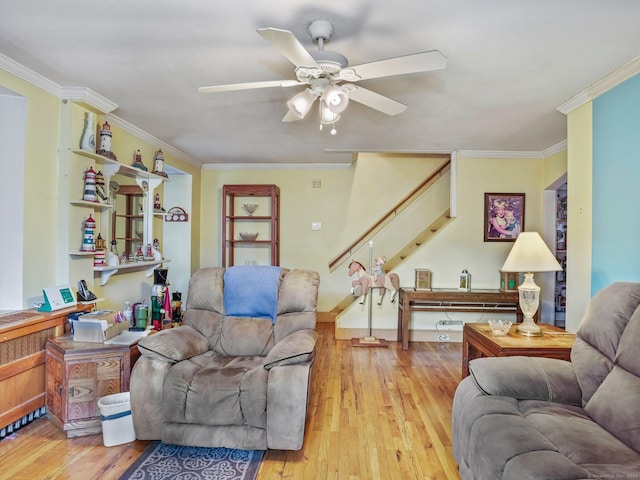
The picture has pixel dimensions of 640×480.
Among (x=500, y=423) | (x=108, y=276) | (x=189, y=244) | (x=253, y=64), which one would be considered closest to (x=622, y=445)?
(x=500, y=423)

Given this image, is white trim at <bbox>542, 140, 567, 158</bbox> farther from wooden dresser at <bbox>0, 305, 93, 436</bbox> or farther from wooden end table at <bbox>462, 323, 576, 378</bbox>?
wooden dresser at <bbox>0, 305, 93, 436</bbox>

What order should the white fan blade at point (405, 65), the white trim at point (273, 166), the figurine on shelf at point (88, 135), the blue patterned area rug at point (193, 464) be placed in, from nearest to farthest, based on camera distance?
the white fan blade at point (405, 65) < the blue patterned area rug at point (193, 464) < the figurine on shelf at point (88, 135) < the white trim at point (273, 166)

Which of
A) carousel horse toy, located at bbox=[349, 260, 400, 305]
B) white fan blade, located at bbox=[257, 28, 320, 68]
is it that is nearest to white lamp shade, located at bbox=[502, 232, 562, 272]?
carousel horse toy, located at bbox=[349, 260, 400, 305]

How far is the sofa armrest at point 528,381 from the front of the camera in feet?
6.08

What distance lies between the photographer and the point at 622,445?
148 centimetres

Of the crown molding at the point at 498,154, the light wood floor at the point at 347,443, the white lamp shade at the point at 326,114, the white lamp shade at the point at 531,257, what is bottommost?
the light wood floor at the point at 347,443

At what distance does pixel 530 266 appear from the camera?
8.65 feet

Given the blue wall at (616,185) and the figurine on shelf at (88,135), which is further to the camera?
the figurine on shelf at (88,135)

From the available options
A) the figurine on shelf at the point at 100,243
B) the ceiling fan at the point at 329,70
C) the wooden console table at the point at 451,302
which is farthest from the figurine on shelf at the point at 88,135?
the wooden console table at the point at 451,302

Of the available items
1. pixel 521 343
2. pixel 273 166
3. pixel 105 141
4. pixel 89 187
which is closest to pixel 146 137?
pixel 105 141

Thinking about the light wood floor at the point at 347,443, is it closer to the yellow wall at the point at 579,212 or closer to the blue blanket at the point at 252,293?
the blue blanket at the point at 252,293

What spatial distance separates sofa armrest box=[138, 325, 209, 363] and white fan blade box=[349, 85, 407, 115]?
1.87 metres

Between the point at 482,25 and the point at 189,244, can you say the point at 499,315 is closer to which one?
the point at 482,25

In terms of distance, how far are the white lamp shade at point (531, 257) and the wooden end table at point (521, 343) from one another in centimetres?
47
